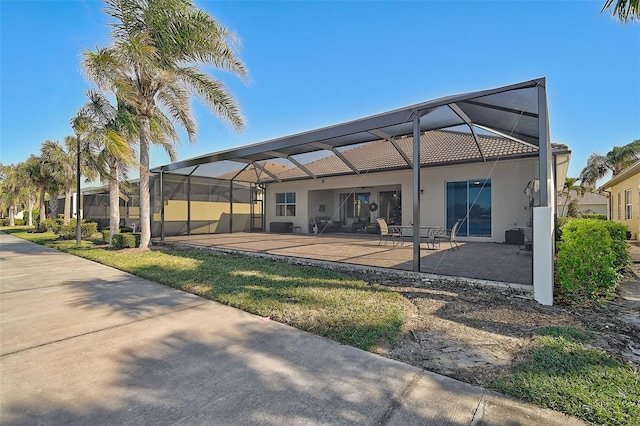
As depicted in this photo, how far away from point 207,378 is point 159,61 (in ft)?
33.2

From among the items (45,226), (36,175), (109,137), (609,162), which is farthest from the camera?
(609,162)

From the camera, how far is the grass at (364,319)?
224cm

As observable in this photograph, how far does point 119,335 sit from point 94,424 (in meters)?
1.70

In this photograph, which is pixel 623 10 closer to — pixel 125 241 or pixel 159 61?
pixel 159 61

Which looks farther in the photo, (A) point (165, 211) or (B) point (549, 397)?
(A) point (165, 211)

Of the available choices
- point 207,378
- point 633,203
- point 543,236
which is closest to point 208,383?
point 207,378

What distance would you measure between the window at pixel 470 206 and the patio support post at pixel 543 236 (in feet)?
24.1

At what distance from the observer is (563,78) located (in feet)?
25.4

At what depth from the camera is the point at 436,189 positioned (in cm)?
1330

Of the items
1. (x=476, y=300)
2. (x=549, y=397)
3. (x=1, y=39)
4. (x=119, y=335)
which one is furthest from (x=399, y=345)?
(x=1, y=39)

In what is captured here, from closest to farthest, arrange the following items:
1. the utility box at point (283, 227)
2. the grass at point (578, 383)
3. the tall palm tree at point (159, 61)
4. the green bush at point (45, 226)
Result: the grass at point (578, 383) < the tall palm tree at point (159, 61) < the utility box at point (283, 227) < the green bush at point (45, 226)

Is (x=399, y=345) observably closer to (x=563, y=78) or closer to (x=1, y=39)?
(x=563, y=78)

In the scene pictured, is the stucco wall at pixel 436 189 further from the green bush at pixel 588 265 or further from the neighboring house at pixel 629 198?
the green bush at pixel 588 265

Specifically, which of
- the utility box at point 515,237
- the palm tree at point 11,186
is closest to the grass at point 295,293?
the utility box at point 515,237
